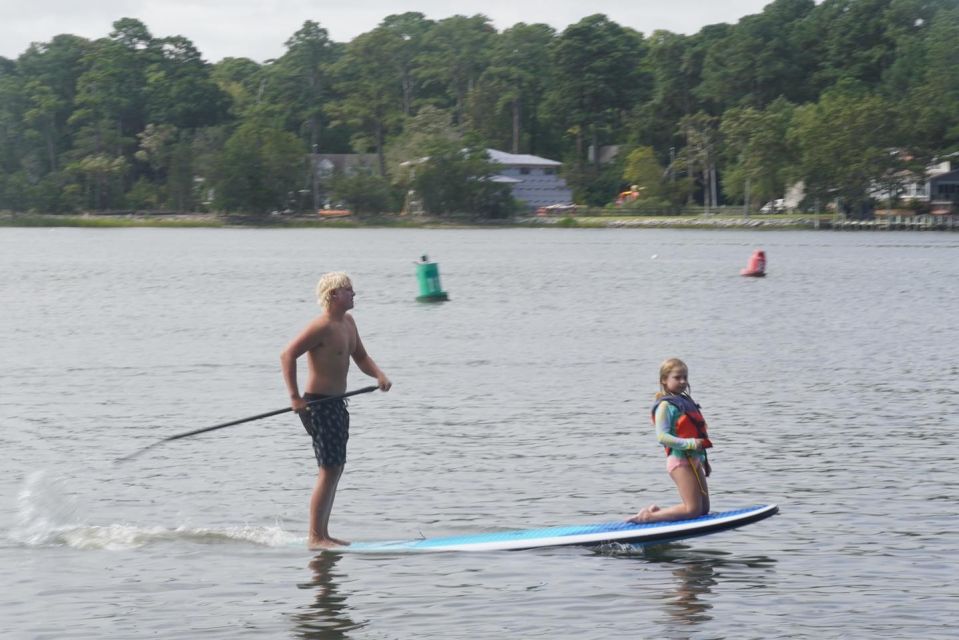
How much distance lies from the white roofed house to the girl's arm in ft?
504

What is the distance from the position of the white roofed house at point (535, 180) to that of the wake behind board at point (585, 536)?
6010 inches

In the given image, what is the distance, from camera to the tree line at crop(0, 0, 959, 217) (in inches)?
5640

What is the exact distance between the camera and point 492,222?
508 feet

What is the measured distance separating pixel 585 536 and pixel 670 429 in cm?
146

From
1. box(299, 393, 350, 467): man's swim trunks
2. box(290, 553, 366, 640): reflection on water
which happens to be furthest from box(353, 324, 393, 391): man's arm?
box(290, 553, 366, 640): reflection on water

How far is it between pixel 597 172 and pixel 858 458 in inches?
6145

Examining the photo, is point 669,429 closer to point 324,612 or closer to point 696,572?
point 696,572

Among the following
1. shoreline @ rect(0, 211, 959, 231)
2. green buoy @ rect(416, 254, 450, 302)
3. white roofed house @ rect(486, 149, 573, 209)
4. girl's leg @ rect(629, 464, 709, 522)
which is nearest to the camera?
girl's leg @ rect(629, 464, 709, 522)

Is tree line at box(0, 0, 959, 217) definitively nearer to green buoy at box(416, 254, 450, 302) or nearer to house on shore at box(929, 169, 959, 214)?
house on shore at box(929, 169, 959, 214)

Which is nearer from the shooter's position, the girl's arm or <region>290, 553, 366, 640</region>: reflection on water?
<region>290, 553, 366, 640</region>: reflection on water

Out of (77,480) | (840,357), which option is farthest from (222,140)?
(77,480)

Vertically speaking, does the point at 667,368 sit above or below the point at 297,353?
below

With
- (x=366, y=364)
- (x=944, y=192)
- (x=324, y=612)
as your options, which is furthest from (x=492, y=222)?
(x=324, y=612)

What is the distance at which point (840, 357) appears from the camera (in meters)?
32.1
